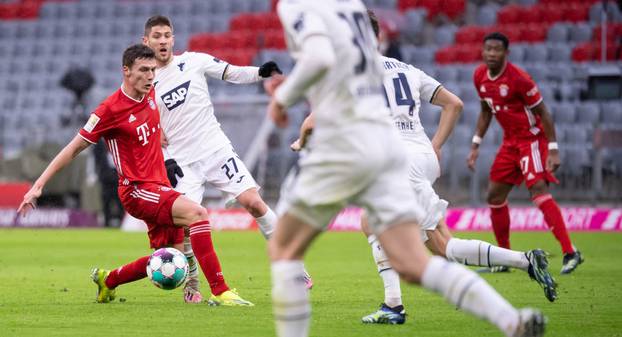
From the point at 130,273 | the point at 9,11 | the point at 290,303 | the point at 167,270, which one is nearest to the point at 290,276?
the point at 290,303

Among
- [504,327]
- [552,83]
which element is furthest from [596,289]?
[552,83]

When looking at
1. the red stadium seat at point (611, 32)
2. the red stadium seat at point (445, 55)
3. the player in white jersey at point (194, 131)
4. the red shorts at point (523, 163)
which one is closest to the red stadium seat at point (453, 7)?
the red stadium seat at point (445, 55)

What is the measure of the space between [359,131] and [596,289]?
17.6 ft

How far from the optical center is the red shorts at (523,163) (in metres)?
12.3

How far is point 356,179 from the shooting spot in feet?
16.9

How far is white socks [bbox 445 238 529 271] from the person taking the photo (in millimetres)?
8086

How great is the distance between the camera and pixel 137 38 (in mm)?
29172

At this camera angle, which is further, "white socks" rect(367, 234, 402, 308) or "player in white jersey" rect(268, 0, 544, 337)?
"white socks" rect(367, 234, 402, 308)

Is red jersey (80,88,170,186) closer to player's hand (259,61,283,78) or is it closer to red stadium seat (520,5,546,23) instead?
player's hand (259,61,283,78)

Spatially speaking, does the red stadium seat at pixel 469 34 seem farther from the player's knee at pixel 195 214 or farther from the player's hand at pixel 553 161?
the player's knee at pixel 195 214

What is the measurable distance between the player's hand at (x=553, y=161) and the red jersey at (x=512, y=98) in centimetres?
35

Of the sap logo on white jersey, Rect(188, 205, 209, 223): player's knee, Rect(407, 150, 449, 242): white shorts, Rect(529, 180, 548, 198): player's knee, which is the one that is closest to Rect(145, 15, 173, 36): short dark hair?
the sap logo on white jersey

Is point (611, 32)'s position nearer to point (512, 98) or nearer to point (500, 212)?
point (512, 98)

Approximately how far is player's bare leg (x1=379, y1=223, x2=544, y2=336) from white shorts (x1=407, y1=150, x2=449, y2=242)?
9.05 ft
